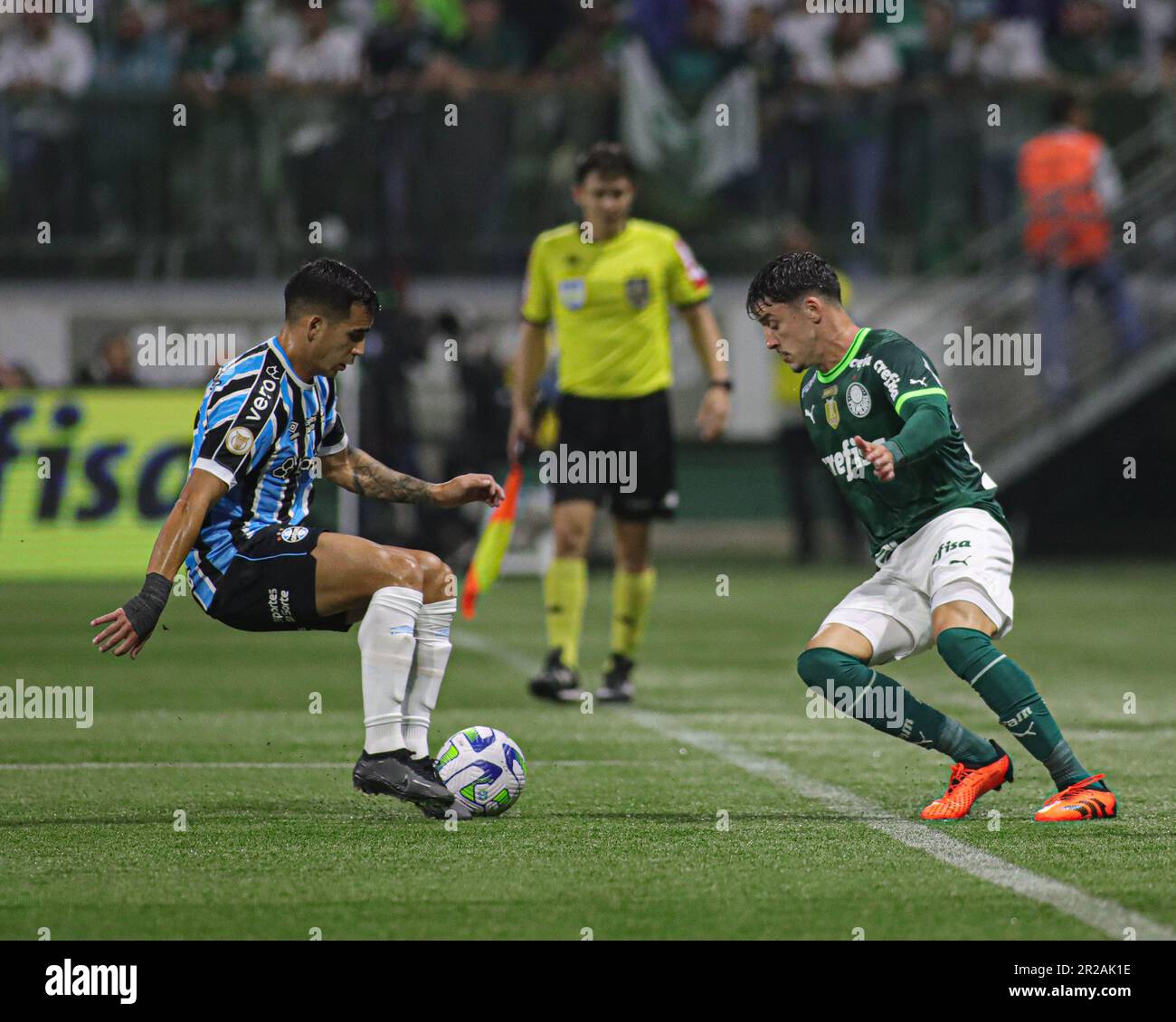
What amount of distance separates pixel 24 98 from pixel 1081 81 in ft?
30.8

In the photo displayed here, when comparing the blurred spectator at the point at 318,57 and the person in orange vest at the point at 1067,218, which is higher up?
the blurred spectator at the point at 318,57

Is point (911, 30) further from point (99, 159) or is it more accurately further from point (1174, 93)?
point (99, 159)

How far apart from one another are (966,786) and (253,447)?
2259mm

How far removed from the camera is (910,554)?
20.2 feet

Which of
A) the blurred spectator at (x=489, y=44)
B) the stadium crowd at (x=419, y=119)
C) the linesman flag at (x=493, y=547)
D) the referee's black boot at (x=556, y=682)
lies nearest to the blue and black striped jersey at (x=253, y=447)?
the referee's black boot at (x=556, y=682)

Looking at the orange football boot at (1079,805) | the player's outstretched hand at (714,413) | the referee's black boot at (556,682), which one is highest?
the player's outstretched hand at (714,413)

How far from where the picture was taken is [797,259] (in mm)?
6070

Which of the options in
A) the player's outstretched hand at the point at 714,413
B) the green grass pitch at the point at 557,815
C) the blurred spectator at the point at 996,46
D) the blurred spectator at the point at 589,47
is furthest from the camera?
the blurred spectator at the point at 996,46

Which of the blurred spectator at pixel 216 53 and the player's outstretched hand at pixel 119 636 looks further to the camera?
the blurred spectator at pixel 216 53

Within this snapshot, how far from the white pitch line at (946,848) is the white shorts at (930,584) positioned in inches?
19.0

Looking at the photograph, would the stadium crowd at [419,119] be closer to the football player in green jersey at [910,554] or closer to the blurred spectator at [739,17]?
the blurred spectator at [739,17]

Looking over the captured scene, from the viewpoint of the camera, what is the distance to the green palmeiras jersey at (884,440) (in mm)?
5949

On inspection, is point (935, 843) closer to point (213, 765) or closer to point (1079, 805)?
point (1079, 805)
